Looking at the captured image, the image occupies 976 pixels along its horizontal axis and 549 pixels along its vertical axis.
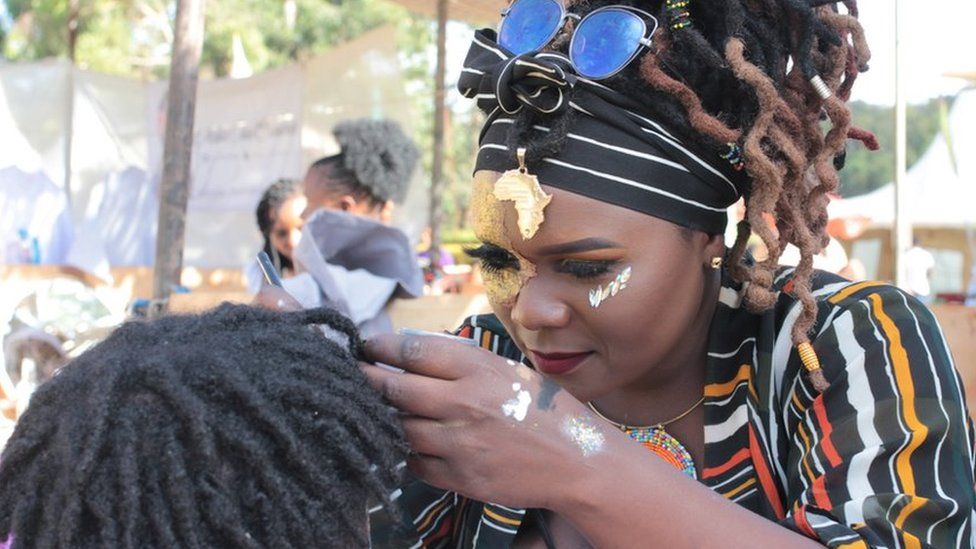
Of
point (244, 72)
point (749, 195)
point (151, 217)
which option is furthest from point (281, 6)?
point (749, 195)

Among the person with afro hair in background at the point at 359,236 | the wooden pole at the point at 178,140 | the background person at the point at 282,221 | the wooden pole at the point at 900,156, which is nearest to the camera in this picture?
the person with afro hair in background at the point at 359,236

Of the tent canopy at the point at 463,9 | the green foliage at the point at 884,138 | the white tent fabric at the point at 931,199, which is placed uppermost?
the tent canopy at the point at 463,9

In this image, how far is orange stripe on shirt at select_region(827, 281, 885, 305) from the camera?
54.5 inches

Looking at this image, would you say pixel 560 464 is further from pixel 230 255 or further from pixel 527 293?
pixel 230 255

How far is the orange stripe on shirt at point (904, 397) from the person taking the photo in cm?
116

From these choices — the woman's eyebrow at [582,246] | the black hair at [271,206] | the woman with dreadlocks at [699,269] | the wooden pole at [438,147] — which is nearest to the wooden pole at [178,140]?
the black hair at [271,206]

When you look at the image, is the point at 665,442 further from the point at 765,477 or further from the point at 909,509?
the point at 909,509

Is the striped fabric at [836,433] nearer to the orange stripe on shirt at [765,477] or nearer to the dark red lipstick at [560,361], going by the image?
the orange stripe on shirt at [765,477]

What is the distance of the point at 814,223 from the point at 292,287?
197 cm

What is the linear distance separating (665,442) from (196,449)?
0.93 m

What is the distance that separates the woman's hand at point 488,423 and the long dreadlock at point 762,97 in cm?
50

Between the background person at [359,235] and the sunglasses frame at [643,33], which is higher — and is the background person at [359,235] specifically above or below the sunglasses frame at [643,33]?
below

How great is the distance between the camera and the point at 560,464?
103 centimetres

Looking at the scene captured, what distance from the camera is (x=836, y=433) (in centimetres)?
124
